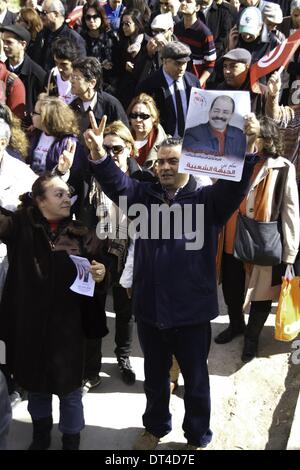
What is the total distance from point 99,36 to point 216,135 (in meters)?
4.79

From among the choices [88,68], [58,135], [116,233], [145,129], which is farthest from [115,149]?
[88,68]

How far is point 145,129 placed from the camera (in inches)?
214

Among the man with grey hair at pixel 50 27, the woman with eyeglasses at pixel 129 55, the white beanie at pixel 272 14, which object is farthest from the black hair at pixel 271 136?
the man with grey hair at pixel 50 27

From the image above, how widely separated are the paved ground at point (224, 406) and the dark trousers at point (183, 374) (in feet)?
0.69

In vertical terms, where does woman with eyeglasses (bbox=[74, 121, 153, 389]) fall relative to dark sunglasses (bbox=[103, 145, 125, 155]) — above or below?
below

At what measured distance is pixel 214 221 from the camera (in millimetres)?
3766

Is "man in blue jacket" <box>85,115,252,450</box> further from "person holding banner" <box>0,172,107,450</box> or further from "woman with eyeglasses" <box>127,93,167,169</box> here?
"woman with eyeglasses" <box>127,93,167,169</box>

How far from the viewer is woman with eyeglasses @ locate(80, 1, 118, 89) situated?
7.79 m

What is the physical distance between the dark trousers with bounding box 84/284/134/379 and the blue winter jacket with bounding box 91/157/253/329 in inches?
38.7

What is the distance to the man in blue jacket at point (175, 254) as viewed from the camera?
373cm

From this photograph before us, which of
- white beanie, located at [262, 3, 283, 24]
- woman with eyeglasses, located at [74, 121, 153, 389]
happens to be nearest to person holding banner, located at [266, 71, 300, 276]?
woman with eyeglasses, located at [74, 121, 153, 389]

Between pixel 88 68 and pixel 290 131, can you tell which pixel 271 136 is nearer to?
pixel 290 131

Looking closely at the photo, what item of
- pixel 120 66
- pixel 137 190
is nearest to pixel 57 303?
pixel 137 190

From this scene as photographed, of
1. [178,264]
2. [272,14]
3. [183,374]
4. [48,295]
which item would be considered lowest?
[183,374]
